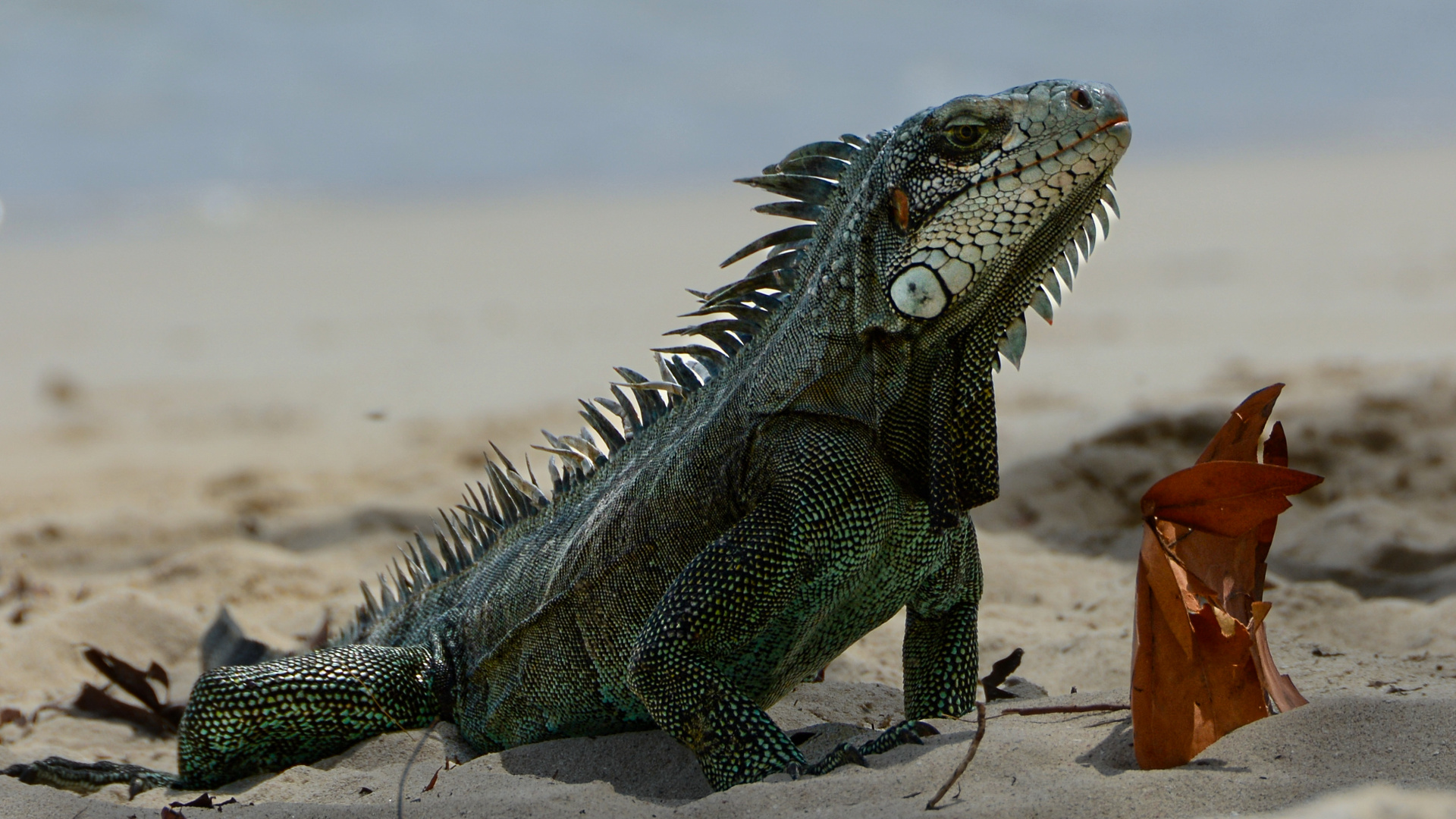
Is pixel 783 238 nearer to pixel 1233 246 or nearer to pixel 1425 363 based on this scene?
pixel 1425 363

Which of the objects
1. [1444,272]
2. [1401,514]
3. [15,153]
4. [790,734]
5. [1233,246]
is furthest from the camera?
[15,153]

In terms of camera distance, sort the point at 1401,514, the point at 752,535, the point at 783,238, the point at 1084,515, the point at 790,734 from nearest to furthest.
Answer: the point at 752,535, the point at 790,734, the point at 783,238, the point at 1401,514, the point at 1084,515

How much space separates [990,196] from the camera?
12.0 feet

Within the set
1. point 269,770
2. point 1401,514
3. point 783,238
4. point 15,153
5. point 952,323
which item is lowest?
point 269,770

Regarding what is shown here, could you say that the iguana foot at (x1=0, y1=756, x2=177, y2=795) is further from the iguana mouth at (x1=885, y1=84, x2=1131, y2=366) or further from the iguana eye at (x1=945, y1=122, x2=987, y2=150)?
the iguana eye at (x1=945, y1=122, x2=987, y2=150)

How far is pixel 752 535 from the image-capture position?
12.3ft

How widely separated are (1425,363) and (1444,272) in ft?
22.4

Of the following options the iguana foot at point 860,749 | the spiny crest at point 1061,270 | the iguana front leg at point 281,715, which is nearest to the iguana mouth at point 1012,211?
the spiny crest at point 1061,270

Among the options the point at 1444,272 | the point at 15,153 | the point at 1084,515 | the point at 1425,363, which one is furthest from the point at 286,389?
the point at 15,153

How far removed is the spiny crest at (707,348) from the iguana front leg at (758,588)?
0.76 m

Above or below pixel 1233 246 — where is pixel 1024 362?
below

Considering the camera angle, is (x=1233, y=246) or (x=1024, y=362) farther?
(x=1233, y=246)

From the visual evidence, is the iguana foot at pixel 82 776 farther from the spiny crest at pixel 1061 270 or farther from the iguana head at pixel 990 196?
the spiny crest at pixel 1061 270

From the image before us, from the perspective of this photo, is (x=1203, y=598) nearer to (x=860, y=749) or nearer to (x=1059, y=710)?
(x=1059, y=710)
